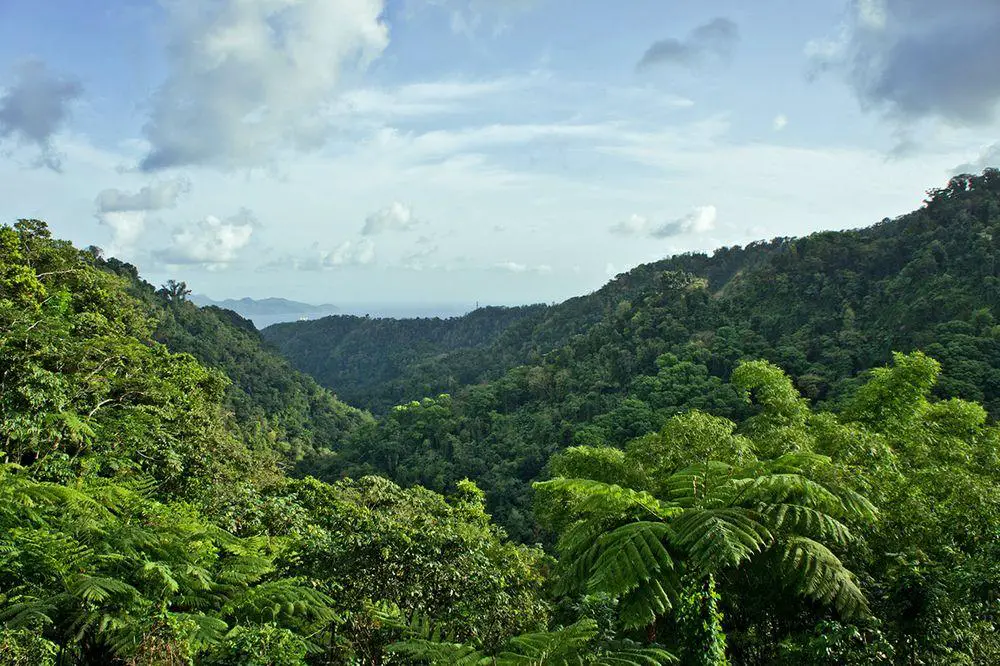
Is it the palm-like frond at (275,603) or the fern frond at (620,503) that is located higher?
the fern frond at (620,503)

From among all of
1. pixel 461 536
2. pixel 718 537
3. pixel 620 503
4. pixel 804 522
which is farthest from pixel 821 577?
pixel 461 536

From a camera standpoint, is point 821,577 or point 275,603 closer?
point 821,577

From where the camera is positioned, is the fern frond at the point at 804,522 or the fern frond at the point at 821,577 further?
the fern frond at the point at 804,522

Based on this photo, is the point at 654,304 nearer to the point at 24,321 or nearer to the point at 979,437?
the point at 979,437

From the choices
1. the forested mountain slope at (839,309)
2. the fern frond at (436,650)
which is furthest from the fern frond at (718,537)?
the forested mountain slope at (839,309)

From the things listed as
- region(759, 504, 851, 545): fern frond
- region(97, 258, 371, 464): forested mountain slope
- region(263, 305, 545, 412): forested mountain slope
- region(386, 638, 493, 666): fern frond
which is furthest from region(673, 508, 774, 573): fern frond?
region(263, 305, 545, 412): forested mountain slope

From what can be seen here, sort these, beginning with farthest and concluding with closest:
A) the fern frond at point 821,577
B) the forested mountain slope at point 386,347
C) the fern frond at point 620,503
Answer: the forested mountain slope at point 386,347, the fern frond at point 620,503, the fern frond at point 821,577

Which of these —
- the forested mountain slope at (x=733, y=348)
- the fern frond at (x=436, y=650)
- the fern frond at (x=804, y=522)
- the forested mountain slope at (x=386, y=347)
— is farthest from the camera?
the forested mountain slope at (x=386, y=347)

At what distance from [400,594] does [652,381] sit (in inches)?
1537

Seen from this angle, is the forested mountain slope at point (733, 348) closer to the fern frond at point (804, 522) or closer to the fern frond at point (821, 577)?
the fern frond at point (804, 522)

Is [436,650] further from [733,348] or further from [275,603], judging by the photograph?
[733,348]

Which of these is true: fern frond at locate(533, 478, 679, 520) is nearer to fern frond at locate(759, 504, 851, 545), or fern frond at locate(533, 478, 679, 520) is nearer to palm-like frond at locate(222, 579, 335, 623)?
fern frond at locate(759, 504, 851, 545)

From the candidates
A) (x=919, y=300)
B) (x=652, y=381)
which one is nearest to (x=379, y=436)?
(x=652, y=381)

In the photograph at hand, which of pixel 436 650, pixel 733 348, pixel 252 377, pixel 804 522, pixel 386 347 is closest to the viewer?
pixel 436 650
